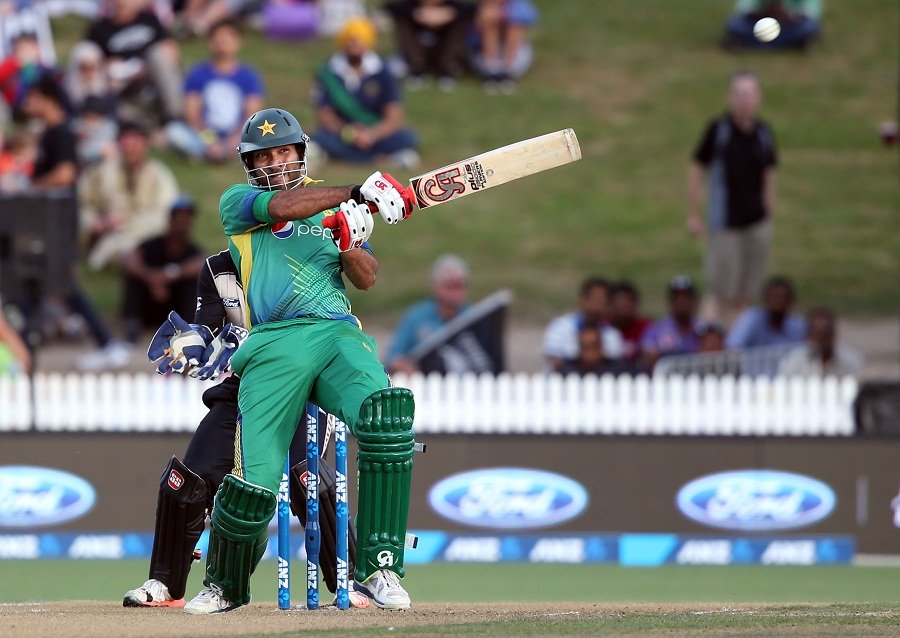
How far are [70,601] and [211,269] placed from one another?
6.76 feet

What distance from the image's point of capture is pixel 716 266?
1338cm

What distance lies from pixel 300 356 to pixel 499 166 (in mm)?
1069

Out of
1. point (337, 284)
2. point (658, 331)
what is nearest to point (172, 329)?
point (337, 284)

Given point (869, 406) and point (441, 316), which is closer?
point (869, 406)

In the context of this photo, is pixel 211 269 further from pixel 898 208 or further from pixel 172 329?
pixel 898 208

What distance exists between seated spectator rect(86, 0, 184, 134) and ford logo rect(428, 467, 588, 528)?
705 centimetres

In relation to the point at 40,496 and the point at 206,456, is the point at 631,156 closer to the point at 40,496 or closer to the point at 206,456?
the point at 40,496

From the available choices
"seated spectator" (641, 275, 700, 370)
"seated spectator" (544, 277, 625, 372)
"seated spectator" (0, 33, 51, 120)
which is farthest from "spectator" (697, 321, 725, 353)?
"seated spectator" (0, 33, 51, 120)

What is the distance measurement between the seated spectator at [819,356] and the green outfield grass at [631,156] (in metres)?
3.23

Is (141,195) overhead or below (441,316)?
overhead

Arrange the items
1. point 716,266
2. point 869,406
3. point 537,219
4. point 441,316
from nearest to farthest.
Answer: point 869,406
point 441,316
point 716,266
point 537,219

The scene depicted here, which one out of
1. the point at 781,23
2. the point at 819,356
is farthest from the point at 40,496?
the point at 781,23

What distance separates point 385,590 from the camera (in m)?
6.05

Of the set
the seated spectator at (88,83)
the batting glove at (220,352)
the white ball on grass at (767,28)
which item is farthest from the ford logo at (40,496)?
the seated spectator at (88,83)
